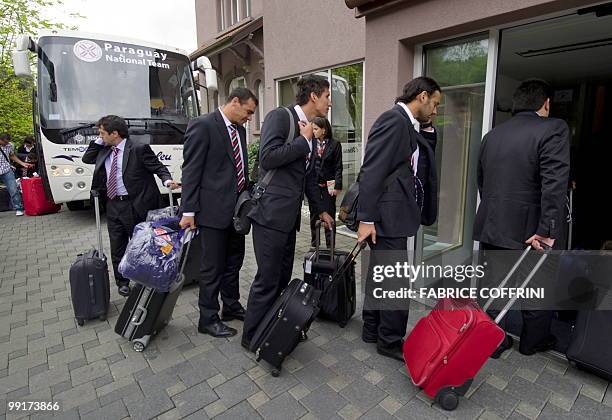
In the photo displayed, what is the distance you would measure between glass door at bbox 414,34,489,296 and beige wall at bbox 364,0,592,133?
201 mm

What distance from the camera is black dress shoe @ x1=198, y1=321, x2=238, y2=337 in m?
2.75

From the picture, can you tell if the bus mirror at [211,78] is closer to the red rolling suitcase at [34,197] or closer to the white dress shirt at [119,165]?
the white dress shirt at [119,165]

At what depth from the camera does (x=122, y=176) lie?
3.35m

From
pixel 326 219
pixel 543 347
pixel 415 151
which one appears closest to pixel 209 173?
pixel 326 219

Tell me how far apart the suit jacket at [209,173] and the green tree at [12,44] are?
404 inches

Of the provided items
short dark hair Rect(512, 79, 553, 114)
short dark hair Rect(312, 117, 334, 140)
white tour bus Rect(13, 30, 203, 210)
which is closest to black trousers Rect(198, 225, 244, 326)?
short dark hair Rect(312, 117, 334, 140)

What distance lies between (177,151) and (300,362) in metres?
4.67

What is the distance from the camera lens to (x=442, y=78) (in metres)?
3.18

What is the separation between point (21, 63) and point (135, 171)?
2915mm

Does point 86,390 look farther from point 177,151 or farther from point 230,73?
point 230,73

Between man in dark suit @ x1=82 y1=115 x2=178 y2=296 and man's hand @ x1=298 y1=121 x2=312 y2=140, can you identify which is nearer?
man's hand @ x1=298 y1=121 x2=312 y2=140

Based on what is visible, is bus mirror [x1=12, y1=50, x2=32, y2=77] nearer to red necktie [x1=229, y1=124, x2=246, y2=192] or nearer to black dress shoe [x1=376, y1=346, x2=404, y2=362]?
red necktie [x1=229, y1=124, x2=246, y2=192]

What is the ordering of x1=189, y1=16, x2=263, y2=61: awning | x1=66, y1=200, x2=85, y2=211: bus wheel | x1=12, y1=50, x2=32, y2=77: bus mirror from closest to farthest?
1. x1=12, y1=50, x2=32, y2=77: bus mirror
2. x1=66, y1=200, x2=85, y2=211: bus wheel
3. x1=189, y1=16, x2=263, y2=61: awning

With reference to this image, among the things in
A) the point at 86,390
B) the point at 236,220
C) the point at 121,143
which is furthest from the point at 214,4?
the point at 86,390
